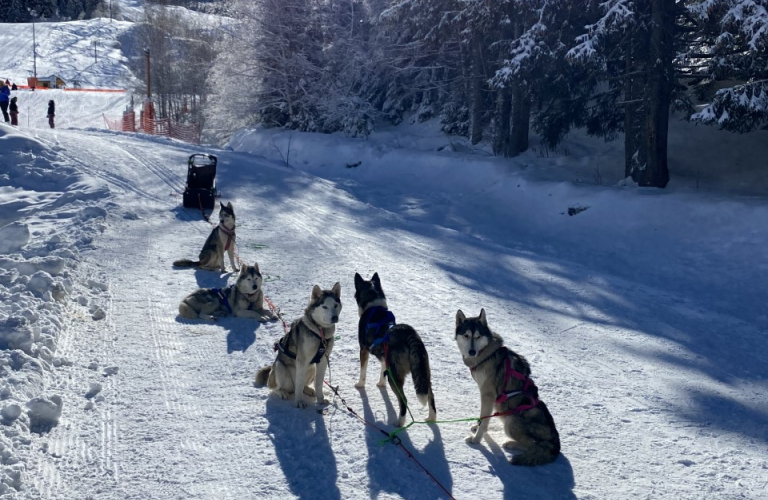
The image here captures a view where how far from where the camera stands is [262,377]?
23.0 ft

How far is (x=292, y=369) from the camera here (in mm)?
6535

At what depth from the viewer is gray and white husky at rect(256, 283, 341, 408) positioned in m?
6.18

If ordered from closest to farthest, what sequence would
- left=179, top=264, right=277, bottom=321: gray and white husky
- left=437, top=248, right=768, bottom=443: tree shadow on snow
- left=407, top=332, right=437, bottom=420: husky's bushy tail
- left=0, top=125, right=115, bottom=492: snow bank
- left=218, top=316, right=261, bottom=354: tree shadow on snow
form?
left=0, top=125, right=115, bottom=492: snow bank
left=407, top=332, right=437, bottom=420: husky's bushy tail
left=437, top=248, right=768, bottom=443: tree shadow on snow
left=218, top=316, right=261, bottom=354: tree shadow on snow
left=179, top=264, right=277, bottom=321: gray and white husky

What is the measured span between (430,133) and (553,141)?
996 centimetres

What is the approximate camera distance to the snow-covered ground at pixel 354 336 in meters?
5.44

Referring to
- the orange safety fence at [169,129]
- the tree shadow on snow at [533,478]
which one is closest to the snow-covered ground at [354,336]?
the tree shadow on snow at [533,478]

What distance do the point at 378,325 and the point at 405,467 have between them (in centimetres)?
138

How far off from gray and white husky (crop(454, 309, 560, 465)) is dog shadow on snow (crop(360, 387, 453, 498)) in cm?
40

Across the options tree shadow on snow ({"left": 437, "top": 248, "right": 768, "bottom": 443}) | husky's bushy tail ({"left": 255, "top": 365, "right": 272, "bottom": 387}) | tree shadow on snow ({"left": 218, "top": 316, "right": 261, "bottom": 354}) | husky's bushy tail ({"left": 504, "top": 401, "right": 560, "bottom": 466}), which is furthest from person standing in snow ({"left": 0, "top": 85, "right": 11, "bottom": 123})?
husky's bushy tail ({"left": 504, "top": 401, "right": 560, "bottom": 466})

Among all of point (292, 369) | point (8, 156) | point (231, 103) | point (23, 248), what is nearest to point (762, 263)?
point (292, 369)

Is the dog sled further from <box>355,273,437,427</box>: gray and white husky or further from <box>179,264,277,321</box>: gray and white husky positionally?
<box>355,273,437,427</box>: gray and white husky

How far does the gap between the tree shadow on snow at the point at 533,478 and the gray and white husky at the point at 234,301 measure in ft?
13.7

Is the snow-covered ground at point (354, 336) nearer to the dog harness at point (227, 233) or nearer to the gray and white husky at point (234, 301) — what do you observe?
the gray and white husky at point (234, 301)

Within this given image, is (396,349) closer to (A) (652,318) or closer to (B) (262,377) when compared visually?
(B) (262,377)
